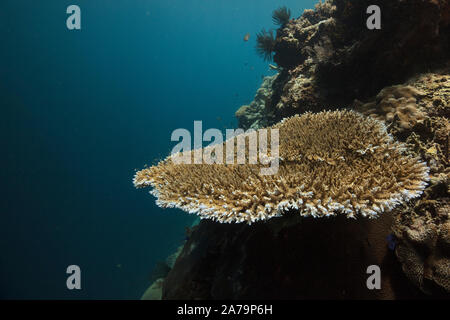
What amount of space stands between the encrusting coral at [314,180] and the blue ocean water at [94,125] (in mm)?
1585

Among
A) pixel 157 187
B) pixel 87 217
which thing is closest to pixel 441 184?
pixel 157 187

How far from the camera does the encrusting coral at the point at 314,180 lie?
7.26ft

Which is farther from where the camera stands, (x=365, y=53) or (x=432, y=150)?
(x=365, y=53)

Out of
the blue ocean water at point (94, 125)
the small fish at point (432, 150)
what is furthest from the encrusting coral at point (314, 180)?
the blue ocean water at point (94, 125)

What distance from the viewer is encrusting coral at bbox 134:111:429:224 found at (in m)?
2.21

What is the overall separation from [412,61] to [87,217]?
68.1 m

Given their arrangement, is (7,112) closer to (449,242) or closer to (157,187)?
(157,187)

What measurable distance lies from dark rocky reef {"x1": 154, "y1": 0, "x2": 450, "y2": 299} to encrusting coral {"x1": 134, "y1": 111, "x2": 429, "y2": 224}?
32 centimetres

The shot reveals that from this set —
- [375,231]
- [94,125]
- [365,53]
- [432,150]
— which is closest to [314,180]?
[375,231]

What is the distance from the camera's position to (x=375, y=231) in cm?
248

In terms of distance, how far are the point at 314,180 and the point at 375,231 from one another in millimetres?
926

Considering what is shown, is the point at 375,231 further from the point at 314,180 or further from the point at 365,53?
the point at 365,53

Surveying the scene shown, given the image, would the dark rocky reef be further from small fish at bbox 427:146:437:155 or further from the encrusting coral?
the encrusting coral

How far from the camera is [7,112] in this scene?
50.3 metres
